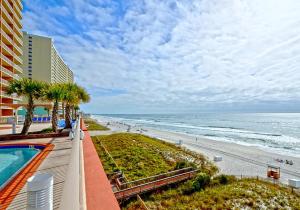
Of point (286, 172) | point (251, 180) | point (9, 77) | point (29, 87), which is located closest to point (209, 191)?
point (251, 180)

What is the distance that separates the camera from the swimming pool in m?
8.39

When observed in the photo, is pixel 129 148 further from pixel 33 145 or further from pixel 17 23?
pixel 17 23

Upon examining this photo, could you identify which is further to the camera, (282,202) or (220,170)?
(220,170)

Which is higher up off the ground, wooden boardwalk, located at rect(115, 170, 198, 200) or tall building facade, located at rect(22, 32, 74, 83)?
tall building facade, located at rect(22, 32, 74, 83)

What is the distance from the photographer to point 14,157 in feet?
36.2

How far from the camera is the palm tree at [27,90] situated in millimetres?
16047

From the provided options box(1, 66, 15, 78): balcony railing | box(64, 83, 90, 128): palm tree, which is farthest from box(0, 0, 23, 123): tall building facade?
box(64, 83, 90, 128): palm tree

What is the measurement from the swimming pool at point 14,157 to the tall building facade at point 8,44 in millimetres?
17705

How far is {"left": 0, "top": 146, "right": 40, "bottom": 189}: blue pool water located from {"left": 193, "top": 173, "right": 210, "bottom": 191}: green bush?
26.4 feet

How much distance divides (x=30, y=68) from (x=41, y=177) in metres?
87.2

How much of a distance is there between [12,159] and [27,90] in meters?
7.33

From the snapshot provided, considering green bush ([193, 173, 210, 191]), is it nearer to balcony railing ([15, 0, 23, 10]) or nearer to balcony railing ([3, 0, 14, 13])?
balcony railing ([3, 0, 14, 13])

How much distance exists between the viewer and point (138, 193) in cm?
938

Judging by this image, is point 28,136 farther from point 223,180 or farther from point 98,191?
point 223,180
